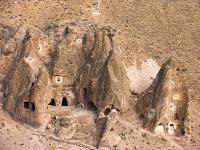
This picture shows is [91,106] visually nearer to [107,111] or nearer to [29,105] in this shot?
[107,111]

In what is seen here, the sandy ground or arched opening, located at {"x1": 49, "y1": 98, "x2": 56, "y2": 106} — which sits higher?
the sandy ground

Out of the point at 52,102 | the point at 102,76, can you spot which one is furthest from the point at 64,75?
the point at 102,76

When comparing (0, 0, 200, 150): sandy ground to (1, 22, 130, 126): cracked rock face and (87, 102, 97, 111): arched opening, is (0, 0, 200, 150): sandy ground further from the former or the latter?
(87, 102, 97, 111): arched opening

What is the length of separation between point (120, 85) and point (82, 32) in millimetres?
6452

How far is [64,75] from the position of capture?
198ft

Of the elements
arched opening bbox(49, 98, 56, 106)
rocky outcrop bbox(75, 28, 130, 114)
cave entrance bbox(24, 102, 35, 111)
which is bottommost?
cave entrance bbox(24, 102, 35, 111)

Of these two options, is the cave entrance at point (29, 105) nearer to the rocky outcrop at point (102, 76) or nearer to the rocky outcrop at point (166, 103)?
the rocky outcrop at point (102, 76)

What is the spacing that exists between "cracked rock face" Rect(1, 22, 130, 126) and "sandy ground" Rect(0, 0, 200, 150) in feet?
5.93

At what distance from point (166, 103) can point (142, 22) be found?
11.2 metres

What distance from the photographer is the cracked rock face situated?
5862cm

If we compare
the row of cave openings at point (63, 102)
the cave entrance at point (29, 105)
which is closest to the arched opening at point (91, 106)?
the row of cave openings at point (63, 102)

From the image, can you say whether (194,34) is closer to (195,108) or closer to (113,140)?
(195,108)

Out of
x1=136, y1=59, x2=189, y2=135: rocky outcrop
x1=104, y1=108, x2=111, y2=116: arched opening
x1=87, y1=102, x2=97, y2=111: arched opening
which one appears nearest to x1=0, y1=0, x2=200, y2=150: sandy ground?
x1=136, y1=59, x2=189, y2=135: rocky outcrop

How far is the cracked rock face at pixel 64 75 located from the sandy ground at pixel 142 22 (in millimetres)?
1807
